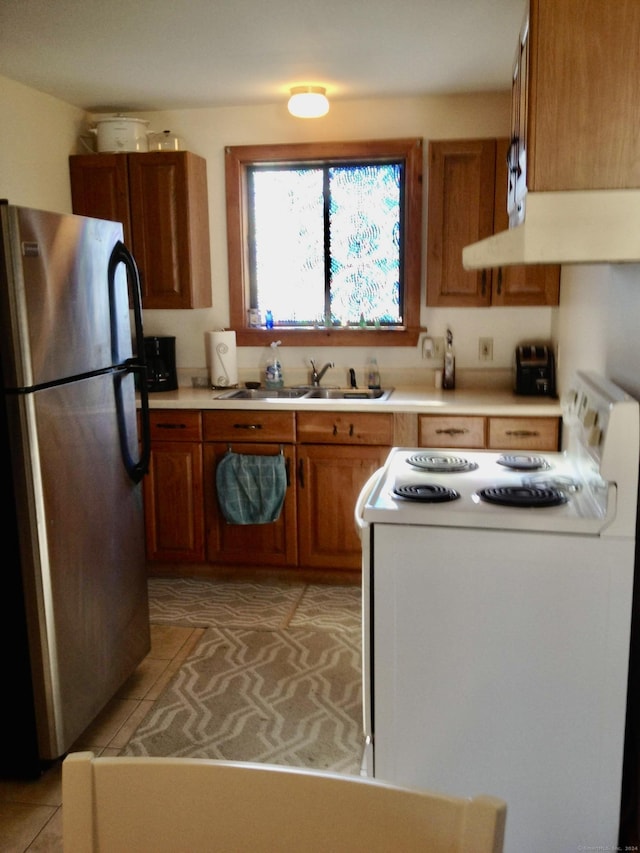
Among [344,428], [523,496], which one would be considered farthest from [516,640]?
[344,428]

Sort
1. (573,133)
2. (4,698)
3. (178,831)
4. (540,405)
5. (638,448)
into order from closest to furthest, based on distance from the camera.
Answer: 1. (178,831)
2. (573,133)
3. (638,448)
4. (4,698)
5. (540,405)

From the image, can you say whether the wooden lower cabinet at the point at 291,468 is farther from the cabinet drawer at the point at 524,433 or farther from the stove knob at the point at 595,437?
the stove knob at the point at 595,437

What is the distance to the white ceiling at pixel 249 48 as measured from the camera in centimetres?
252

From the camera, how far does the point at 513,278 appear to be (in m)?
3.59

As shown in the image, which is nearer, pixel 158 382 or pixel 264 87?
pixel 264 87

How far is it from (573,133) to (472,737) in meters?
1.40

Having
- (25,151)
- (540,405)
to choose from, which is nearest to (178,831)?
(540,405)

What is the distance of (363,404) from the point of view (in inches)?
134

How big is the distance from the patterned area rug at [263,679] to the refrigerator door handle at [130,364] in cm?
82

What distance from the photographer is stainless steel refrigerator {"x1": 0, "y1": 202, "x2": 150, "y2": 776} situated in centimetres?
204

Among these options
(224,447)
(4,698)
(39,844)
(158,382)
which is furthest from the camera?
(158,382)

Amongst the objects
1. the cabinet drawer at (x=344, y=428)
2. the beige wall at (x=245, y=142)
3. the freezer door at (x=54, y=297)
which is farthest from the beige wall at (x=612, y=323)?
the freezer door at (x=54, y=297)

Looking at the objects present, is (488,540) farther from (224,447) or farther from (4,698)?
(224,447)

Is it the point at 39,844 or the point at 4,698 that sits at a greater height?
the point at 4,698
